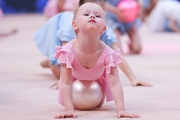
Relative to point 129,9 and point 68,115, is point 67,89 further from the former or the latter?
point 129,9

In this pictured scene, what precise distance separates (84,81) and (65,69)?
0.46ft

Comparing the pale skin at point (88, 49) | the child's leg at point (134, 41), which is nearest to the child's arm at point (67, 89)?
the pale skin at point (88, 49)

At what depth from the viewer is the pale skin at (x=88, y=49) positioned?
1.90 m

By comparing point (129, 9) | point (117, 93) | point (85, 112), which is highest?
point (129, 9)

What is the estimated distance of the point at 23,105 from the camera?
217 cm

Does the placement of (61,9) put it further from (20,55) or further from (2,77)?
(2,77)

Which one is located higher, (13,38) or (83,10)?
(83,10)

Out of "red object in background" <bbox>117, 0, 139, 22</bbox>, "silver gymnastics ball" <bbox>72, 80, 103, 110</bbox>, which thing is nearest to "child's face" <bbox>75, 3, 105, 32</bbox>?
"silver gymnastics ball" <bbox>72, 80, 103, 110</bbox>

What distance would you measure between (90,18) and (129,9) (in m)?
2.48

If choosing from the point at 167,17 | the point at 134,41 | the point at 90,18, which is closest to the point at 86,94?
the point at 90,18

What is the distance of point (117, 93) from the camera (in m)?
1.94

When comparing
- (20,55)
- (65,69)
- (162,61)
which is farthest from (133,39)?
(65,69)

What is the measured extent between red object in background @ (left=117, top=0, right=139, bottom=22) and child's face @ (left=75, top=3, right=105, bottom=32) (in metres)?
2.42

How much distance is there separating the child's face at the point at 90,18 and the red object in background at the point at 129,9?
2421mm
